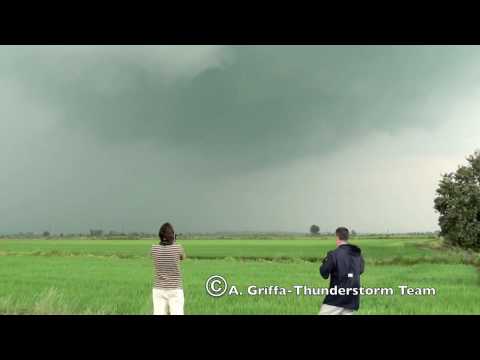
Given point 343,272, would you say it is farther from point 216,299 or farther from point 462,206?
point 462,206

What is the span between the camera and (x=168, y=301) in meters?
6.93

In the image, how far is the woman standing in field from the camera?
6699 millimetres

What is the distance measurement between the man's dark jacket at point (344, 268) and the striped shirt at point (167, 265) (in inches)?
76.6

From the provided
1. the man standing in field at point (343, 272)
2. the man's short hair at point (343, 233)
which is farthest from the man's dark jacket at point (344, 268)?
the man's short hair at point (343, 233)

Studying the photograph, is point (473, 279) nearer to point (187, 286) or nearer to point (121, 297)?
point (187, 286)

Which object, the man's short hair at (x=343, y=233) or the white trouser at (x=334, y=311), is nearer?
the man's short hair at (x=343, y=233)

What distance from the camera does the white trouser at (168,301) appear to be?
6.89 metres

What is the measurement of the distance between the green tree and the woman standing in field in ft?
81.4

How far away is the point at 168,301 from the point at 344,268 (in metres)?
2.46
